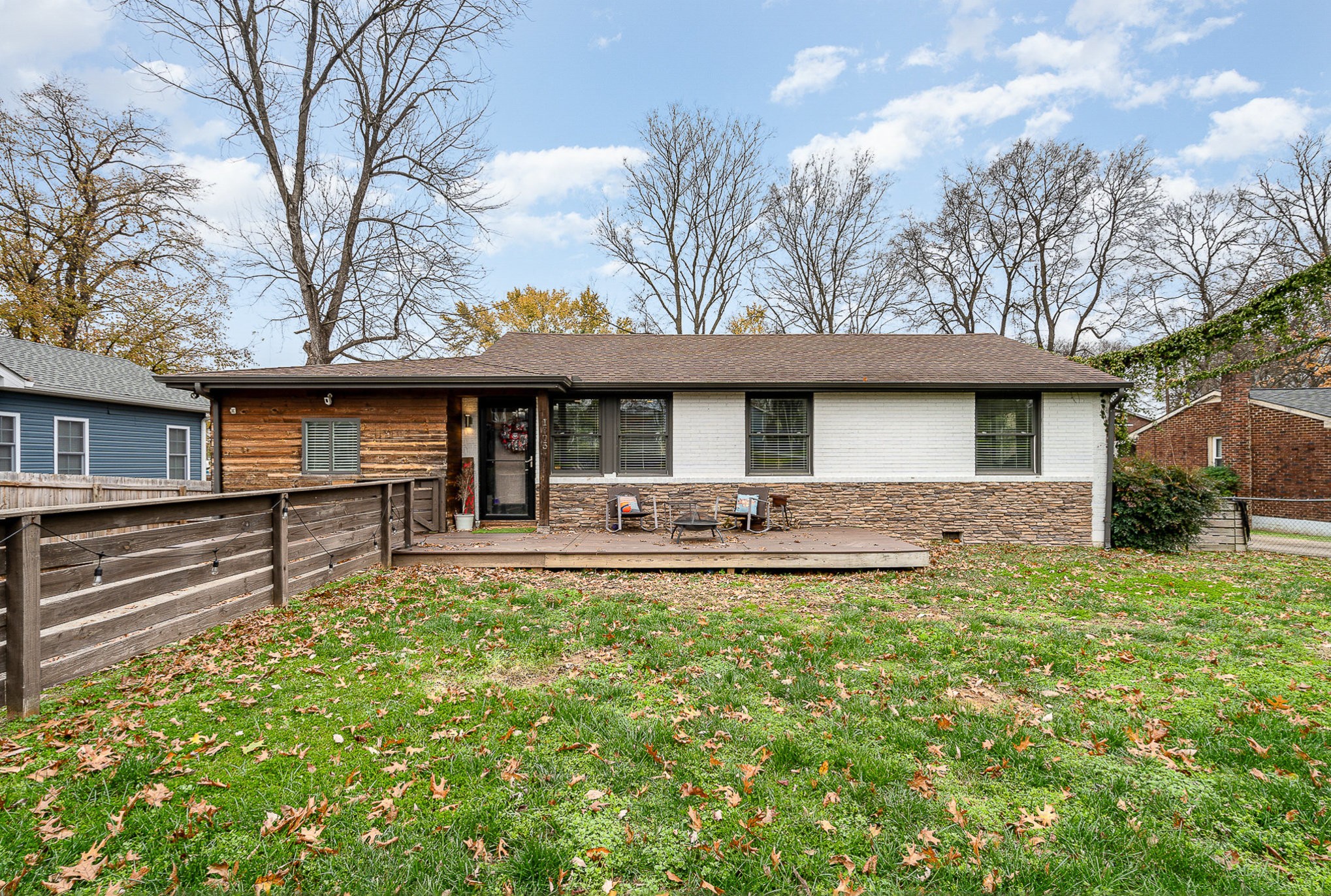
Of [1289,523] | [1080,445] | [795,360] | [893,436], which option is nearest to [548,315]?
[795,360]

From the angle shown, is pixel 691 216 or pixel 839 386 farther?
pixel 691 216

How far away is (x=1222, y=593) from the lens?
6.53 metres

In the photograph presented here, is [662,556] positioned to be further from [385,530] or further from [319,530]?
[319,530]

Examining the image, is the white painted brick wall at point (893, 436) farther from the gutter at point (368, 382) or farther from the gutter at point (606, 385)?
the gutter at point (368, 382)

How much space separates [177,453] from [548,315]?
14.3 meters

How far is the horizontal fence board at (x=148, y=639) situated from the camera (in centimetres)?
336

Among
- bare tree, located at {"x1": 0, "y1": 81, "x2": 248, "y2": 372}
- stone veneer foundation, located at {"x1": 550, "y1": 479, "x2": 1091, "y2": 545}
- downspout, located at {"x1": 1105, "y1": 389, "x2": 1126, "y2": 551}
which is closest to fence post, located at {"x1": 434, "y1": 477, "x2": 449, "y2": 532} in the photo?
stone veneer foundation, located at {"x1": 550, "y1": 479, "x2": 1091, "y2": 545}

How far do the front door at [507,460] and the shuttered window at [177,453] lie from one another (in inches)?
515

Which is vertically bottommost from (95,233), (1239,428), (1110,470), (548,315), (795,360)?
(1110,470)

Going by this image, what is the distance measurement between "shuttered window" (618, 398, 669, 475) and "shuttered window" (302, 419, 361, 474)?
15.0ft

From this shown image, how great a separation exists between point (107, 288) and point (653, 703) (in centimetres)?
2547

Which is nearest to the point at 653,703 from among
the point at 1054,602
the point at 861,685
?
the point at 861,685

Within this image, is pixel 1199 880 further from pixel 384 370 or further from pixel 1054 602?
pixel 384 370

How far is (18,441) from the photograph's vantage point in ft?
42.1
